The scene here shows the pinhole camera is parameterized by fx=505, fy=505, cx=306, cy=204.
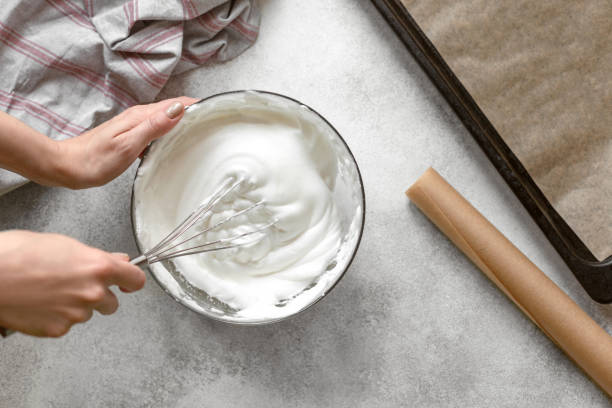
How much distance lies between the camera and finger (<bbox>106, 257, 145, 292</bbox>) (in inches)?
18.4

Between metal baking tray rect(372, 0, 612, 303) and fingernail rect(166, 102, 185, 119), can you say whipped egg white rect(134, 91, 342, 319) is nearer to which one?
fingernail rect(166, 102, 185, 119)

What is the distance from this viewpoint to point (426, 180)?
688 millimetres

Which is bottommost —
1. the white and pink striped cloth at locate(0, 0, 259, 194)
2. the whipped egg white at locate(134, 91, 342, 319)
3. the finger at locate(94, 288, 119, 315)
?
the whipped egg white at locate(134, 91, 342, 319)

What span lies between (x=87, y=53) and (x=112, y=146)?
0.55ft

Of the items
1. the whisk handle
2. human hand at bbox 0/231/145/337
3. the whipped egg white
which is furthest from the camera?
the whipped egg white

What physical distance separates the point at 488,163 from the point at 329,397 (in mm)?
399

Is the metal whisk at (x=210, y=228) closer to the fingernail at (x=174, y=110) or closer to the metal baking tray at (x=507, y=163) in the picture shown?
the fingernail at (x=174, y=110)

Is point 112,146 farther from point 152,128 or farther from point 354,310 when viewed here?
point 354,310

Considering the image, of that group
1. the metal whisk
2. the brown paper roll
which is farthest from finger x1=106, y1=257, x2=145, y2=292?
the brown paper roll

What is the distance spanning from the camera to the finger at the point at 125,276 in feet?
1.53

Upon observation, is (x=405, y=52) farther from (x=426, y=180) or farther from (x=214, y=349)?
(x=214, y=349)

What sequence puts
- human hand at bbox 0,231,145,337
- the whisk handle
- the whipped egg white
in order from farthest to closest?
1. the whipped egg white
2. the whisk handle
3. human hand at bbox 0,231,145,337

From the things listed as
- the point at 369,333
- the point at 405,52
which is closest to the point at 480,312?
the point at 369,333

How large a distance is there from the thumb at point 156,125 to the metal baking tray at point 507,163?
33 centimetres
